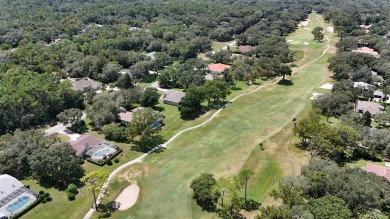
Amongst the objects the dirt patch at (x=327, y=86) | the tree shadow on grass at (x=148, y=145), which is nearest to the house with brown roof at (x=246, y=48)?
the dirt patch at (x=327, y=86)

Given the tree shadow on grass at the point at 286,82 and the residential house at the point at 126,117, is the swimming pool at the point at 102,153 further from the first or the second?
the tree shadow on grass at the point at 286,82

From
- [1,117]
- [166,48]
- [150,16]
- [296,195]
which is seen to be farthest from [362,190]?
[150,16]

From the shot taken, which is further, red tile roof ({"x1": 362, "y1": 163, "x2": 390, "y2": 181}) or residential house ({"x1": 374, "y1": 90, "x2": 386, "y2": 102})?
residential house ({"x1": 374, "y1": 90, "x2": 386, "y2": 102})

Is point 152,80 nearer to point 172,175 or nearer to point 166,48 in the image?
point 166,48

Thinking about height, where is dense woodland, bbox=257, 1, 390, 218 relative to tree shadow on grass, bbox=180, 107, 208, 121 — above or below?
above

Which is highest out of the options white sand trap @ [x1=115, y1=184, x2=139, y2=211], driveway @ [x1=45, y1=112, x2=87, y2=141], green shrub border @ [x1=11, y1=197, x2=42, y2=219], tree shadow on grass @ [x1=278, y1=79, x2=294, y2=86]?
green shrub border @ [x1=11, y1=197, x2=42, y2=219]

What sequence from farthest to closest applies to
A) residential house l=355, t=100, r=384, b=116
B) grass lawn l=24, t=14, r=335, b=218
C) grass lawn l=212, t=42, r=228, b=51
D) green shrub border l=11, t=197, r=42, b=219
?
grass lawn l=212, t=42, r=228, b=51
residential house l=355, t=100, r=384, b=116
grass lawn l=24, t=14, r=335, b=218
green shrub border l=11, t=197, r=42, b=219

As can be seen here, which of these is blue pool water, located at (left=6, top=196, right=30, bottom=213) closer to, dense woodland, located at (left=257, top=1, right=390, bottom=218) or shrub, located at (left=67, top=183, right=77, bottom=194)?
shrub, located at (left=67, top=183, right=77, bottom=194)

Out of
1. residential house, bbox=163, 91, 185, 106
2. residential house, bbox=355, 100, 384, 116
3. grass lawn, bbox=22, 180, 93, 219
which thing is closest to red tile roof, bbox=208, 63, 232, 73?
residential house, bbox=163, 91, 185, 106

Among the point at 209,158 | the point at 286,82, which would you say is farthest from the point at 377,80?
the point at 209,158
